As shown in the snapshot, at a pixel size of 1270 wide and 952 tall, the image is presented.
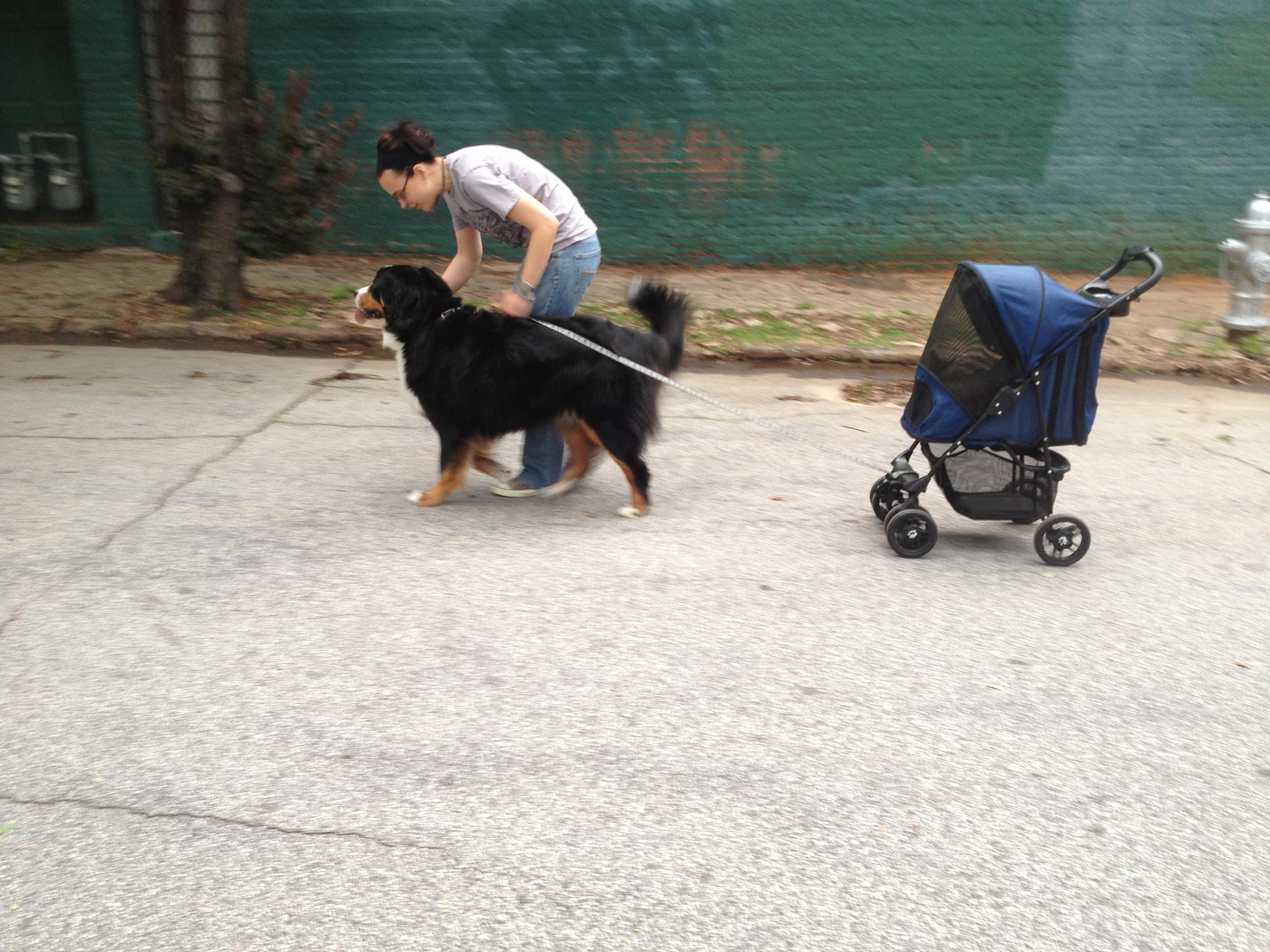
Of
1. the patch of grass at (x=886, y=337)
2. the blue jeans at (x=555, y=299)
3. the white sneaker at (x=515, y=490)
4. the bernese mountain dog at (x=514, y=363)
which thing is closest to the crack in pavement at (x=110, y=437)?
the bernese mountain dog at (x=514, y=363)

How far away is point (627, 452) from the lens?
4.78 metres

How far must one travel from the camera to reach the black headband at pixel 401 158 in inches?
175

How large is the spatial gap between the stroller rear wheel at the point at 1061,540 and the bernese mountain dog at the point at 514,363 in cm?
174

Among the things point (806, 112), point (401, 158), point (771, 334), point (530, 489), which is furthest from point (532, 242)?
point (806, 112)

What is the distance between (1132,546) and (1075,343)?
1.11 metres

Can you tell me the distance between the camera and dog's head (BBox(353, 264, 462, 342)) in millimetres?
4645

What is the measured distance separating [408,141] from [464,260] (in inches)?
30.2

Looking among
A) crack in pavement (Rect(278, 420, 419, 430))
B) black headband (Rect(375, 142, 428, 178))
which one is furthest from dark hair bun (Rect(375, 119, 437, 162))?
crack in pavement (Rect(278, 420, 419, 430))

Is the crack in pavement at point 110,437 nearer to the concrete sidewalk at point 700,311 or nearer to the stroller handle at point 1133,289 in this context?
the concrete sidewalk at point 700,311

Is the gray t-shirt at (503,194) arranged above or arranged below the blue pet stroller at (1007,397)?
above

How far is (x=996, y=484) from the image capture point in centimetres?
457

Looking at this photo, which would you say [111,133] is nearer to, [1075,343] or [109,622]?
[109,622]

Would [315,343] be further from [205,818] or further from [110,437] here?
[205,818]

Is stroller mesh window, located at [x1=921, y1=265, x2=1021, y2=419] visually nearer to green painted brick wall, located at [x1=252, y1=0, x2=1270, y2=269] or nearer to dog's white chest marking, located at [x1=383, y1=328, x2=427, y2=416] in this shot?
dog's white chest marking, located at [x1=383, y1=328, x2=427, y2=416]
